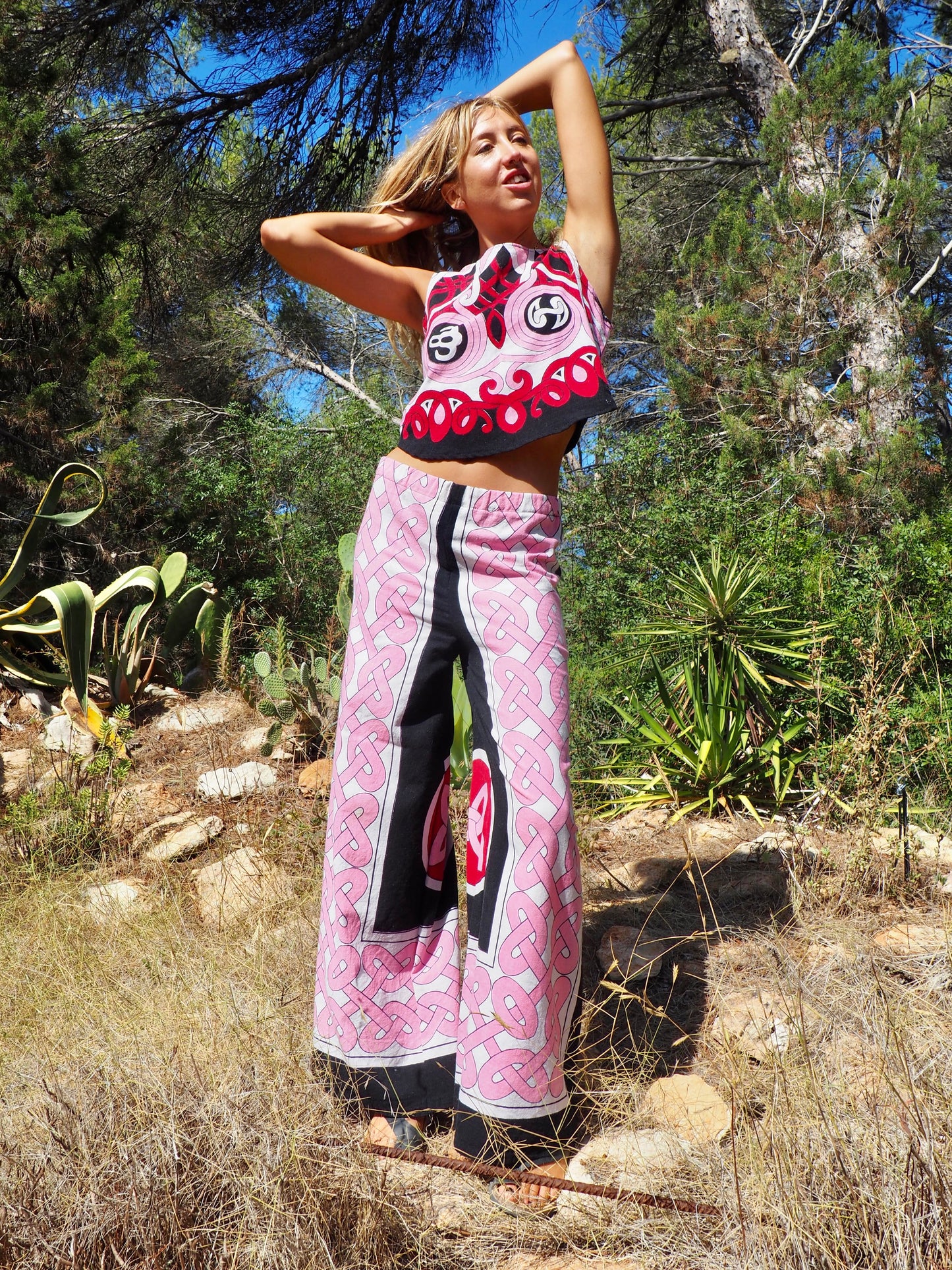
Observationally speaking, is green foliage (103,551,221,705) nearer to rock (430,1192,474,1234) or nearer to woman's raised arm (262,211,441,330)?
woman's raised arm (262,211,441,330)

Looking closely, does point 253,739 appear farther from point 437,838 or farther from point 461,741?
point 437,838

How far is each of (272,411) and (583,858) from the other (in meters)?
6.43

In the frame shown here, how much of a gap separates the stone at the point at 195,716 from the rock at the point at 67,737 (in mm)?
408

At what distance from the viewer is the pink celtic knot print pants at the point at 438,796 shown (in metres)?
1.78

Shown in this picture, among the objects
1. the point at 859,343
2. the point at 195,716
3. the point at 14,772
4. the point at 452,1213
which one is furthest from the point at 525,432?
the point at 859,343

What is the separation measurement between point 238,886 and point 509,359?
6.38 ft

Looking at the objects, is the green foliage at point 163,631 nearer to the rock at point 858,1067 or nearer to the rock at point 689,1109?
the rock at point 689,1109

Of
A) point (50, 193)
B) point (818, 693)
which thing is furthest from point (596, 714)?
point (50, 193)

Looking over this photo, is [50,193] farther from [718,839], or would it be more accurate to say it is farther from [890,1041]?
[890,1041]

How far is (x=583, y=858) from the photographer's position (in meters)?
3.28

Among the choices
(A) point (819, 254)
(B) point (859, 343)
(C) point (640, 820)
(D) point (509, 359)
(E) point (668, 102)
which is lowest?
(C) point (640, 820)

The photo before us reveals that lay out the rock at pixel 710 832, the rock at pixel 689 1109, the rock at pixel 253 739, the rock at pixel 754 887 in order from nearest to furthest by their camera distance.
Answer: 1. the rock at pixel 689 1109
2. the rock at pixel 754 887
3. the rock at pixel 710 832
4. the rock at pixel 253 739

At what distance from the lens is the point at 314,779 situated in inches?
161

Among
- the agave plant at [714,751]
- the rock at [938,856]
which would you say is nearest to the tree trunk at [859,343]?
the agave plant at [714,751]
